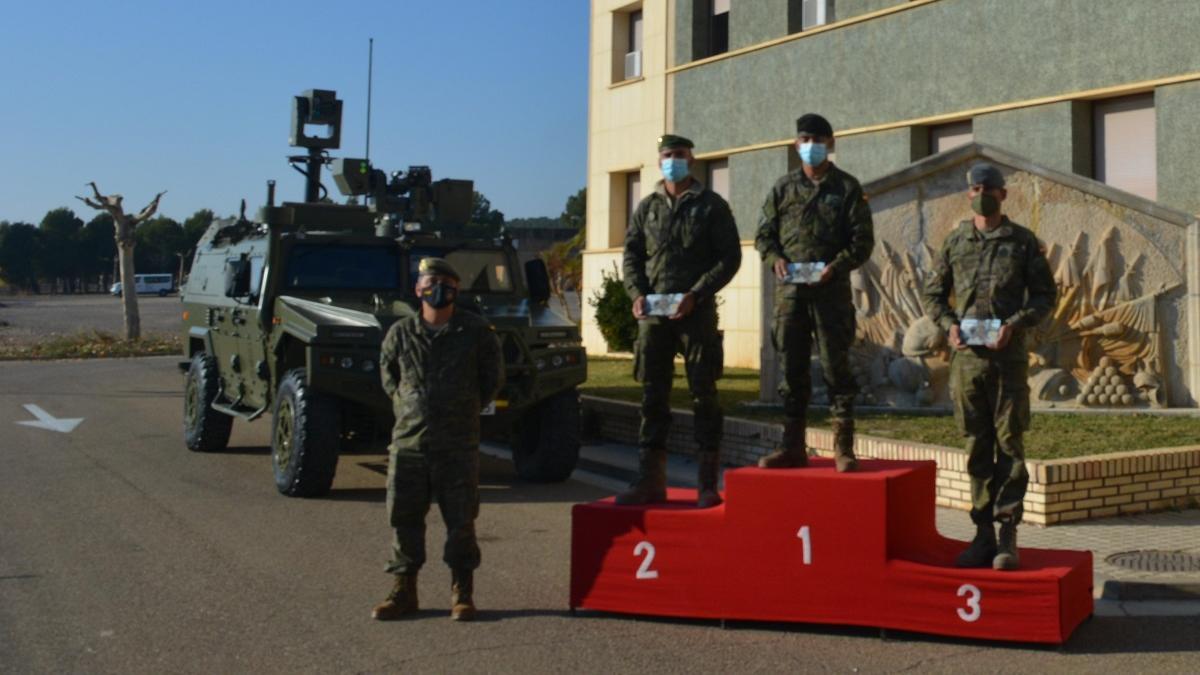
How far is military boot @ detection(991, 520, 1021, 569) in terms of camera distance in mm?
6461

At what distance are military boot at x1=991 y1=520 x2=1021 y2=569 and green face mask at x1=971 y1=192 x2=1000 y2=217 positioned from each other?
1.48 metres

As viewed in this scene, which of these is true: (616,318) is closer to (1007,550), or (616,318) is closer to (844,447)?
(844,447)

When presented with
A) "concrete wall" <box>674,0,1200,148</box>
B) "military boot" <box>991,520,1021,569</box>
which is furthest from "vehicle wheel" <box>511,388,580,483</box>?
"concrete wall" <box>674,0,1200,148</box>

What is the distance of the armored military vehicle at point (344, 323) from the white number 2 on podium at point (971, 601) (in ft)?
13.6

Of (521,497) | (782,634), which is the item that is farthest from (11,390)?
(782,634)

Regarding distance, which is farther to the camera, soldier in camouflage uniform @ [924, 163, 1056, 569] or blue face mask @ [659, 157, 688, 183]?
blue face mask @ [659, 157, 688, 183]

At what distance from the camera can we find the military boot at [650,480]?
24.1 ft

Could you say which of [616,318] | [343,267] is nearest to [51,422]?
[343,267]

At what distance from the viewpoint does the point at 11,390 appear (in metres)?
21.6

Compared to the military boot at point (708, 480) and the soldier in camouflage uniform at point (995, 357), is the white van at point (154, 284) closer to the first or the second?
the military boot at point (708, 480)

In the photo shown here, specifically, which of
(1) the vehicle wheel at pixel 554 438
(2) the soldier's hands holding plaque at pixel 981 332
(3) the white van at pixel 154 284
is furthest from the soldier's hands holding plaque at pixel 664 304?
(3) the white van at pixel 154 284

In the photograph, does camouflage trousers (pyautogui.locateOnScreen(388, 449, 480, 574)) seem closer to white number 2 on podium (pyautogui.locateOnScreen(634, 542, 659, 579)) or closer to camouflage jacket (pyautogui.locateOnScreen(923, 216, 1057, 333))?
white number 2 on podium (pyautogui.locateOnScreen(634, 542, 659, 579))

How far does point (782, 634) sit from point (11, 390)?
17.9 m

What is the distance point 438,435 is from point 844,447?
79.5 inches
